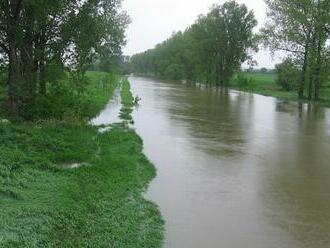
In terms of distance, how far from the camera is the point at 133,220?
7.82 meters

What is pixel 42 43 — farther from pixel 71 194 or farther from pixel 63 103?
pixel 71 194

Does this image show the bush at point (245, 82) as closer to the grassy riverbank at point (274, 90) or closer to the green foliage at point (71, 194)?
the grassy riverbank at point (274, 90)

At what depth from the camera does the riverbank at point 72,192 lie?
6836mm

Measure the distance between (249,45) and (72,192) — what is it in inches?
2736

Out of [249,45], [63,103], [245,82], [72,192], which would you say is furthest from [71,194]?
[249,45]

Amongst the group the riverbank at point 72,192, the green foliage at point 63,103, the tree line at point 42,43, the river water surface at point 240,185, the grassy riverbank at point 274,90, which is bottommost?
the grassy riverbank at point 274,90

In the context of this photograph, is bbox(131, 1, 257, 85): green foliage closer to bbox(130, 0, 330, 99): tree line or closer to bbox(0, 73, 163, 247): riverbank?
bbox(130, 0, 330, 99): tree line

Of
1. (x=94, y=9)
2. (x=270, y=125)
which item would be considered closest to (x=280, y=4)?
(x=270, y=125)

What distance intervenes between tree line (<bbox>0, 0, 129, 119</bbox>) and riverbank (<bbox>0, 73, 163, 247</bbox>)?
3799 millimetres

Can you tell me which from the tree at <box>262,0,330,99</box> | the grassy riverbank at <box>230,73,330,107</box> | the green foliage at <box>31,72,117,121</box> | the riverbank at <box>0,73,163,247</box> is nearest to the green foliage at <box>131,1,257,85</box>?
the grassy riverbank at <box>230,73,330,107</box>

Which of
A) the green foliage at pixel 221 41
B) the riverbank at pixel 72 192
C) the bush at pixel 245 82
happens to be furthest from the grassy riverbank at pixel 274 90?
the riverbank at pixel 72 192

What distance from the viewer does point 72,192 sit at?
875 centimetres

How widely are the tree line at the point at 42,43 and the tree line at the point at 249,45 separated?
25.2 meters

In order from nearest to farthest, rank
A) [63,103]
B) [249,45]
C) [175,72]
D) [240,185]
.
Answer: [240,185] → [63,103] → [249,45] → [175,72]
